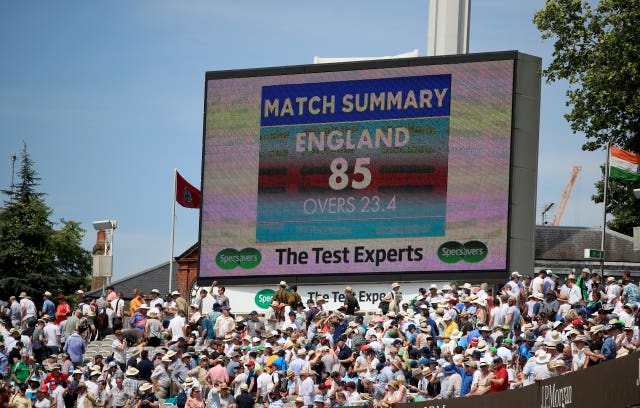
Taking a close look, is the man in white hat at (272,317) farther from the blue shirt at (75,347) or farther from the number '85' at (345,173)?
the number '85' at (345,173)

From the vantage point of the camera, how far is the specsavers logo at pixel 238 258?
38875 millimetres

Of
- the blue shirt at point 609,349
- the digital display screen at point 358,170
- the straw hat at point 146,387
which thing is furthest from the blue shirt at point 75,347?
the blue shirt at point 609,349

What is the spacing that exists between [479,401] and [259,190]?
17.1 m

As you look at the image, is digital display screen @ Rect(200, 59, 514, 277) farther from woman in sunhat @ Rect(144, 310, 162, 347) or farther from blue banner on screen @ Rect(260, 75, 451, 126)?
woman in sunhat @ Rect(144, 310, 162, 347)

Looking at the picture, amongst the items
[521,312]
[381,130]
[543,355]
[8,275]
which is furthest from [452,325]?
[8,275]

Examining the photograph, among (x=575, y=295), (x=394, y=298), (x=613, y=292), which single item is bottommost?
Answer: (x=394, y=298)

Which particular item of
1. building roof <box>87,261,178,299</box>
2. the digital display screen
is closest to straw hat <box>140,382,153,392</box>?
the digital display screen

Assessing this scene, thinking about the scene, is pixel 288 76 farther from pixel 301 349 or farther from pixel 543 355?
pixel 543 355

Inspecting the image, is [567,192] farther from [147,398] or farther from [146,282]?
[147,398]

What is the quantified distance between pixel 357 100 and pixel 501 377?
15.7m

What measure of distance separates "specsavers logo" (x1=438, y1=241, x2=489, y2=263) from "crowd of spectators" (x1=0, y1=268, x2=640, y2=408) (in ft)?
6.23

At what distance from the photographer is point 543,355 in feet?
78.5

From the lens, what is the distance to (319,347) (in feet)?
94.7

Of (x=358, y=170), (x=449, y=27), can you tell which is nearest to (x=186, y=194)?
(x=358, y=170)
